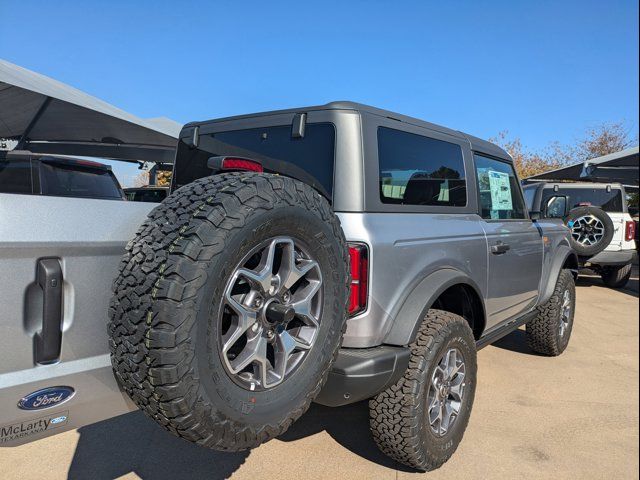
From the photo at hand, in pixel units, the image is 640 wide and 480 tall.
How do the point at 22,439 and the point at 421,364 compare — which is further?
the point at 421,364

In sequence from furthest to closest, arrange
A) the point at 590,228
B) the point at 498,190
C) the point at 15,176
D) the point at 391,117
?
the point at 590,228 → the point at 15,176 → the point at 498,190 → the point at 391,117

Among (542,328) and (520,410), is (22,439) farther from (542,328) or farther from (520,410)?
(542,328)

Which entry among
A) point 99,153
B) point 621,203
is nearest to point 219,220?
point 621,203

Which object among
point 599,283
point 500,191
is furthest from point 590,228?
point 500,191

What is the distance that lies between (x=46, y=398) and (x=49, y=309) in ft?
0.90

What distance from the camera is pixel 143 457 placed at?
2.63m

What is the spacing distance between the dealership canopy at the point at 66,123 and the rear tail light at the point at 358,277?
14.8 ft

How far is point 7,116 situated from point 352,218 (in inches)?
280

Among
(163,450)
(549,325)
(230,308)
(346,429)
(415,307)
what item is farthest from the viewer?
(549,325)

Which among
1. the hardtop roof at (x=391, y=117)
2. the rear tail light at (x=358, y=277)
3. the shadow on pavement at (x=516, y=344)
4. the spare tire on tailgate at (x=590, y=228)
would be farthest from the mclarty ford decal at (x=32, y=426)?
the spare tire on tailgate at (x=590, y=228)

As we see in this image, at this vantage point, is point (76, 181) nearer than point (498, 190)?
No

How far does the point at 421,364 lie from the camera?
7.36 ft

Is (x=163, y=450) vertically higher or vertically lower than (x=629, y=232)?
lower

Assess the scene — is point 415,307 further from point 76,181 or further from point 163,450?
point 76,181
